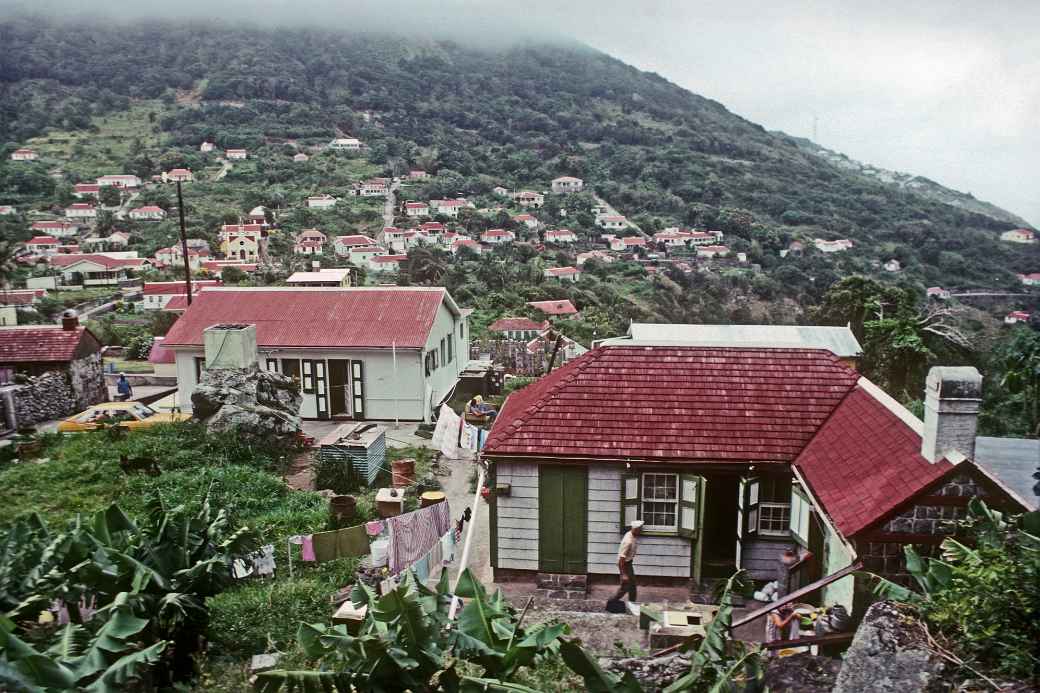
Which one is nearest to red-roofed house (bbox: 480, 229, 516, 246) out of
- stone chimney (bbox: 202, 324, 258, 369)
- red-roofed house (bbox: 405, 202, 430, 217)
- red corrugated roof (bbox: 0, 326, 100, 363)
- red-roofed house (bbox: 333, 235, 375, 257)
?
red-roofed house (bbox: 333, 235, 375, 257)

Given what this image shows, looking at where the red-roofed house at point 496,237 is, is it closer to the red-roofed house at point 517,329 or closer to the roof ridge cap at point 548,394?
the red-roofed house at point 517,329

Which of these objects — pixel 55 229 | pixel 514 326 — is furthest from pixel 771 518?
pixel 55 229

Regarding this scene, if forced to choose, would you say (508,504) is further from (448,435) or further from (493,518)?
(448,435)

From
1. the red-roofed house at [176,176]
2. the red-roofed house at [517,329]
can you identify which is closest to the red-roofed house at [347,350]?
the red-roofed house at [517,329]

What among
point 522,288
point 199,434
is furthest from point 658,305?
point 199,434

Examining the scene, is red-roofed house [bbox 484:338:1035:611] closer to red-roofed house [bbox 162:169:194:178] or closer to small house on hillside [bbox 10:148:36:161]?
red-roofed house [bbox 162:169:194:178]
